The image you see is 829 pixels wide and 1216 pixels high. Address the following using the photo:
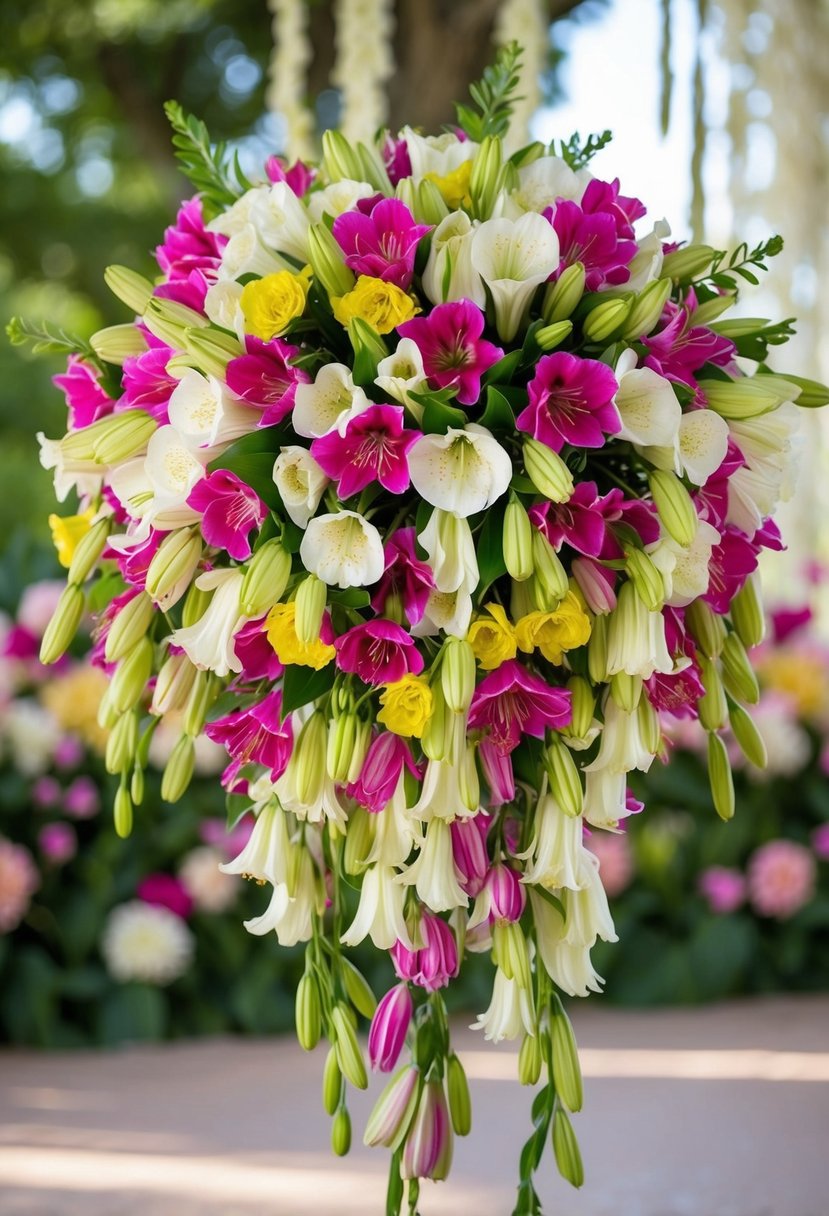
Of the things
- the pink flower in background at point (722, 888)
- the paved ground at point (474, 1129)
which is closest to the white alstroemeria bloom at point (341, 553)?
the paved ground at point (474, 1129)

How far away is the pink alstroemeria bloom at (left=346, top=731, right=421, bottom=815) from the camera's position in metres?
0.74

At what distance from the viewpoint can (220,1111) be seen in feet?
5.98

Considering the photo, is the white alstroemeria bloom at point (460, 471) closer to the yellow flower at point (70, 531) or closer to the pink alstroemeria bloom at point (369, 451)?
the pink alstroemeria bloom at point (369, 451)

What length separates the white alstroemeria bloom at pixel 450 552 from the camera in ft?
2.28

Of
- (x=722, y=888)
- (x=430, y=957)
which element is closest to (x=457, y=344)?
(x=430, y=957)

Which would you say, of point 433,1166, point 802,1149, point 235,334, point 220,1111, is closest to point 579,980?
point 433,1166

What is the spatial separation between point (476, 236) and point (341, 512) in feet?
0.67

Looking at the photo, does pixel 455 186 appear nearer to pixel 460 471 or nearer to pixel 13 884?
pixel 460 471

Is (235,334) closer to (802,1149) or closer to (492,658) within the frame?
(492,658)

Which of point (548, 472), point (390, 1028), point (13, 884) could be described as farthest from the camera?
point (13, 884)

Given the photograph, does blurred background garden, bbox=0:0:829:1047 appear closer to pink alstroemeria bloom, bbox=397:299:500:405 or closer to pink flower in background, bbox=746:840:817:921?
pink flower in background, bbox=746:840:817:921

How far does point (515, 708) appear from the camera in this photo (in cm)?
75

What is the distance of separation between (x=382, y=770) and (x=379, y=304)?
31 cm

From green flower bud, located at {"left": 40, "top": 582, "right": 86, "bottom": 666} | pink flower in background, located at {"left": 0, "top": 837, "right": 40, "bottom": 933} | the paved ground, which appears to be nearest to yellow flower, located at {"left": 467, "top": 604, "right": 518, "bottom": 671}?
green flower bud, located at {"left": 40, "top": 582, "right": 86, "bottom": 666}
